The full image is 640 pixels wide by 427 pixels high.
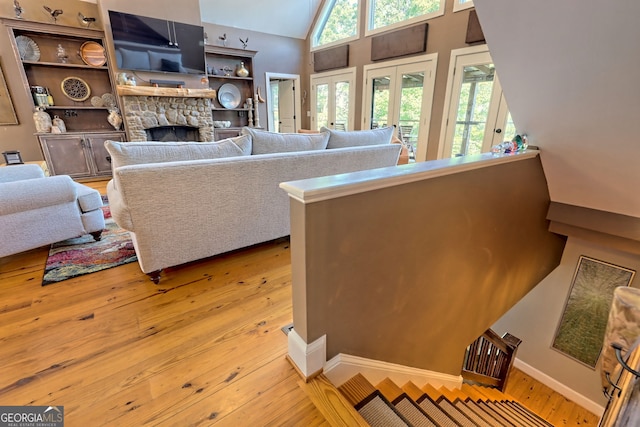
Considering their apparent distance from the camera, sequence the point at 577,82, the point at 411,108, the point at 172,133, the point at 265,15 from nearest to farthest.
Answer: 1. the point at 577,82
2. the point at 411,108
3. the point at 172,133
4. the point at 265,15

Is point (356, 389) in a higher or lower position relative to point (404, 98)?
lower

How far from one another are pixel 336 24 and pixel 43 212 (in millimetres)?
5998

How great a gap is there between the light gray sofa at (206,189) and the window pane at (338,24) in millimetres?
4431

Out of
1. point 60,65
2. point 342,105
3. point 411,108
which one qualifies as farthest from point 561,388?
point 60,65

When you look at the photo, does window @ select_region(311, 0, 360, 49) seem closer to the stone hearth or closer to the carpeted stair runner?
the stone hearth

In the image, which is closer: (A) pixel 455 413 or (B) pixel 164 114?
(A) pixel 455 413

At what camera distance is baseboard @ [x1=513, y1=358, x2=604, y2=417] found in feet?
10.7

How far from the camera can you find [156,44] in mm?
4508

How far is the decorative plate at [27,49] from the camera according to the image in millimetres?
3924

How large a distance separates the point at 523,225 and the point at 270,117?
18.4 ft

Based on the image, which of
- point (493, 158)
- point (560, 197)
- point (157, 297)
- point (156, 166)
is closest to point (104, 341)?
point (157, 297)

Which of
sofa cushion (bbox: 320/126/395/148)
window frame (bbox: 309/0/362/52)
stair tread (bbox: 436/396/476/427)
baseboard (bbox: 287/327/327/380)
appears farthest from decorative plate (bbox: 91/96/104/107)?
stair tread (bbox: 436/396/476/427)

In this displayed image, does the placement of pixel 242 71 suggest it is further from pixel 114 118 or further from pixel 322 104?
pixel 114 118

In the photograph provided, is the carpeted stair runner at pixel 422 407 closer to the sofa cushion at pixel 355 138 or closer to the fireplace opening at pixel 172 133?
the sofa cushion at pixel 355 138
